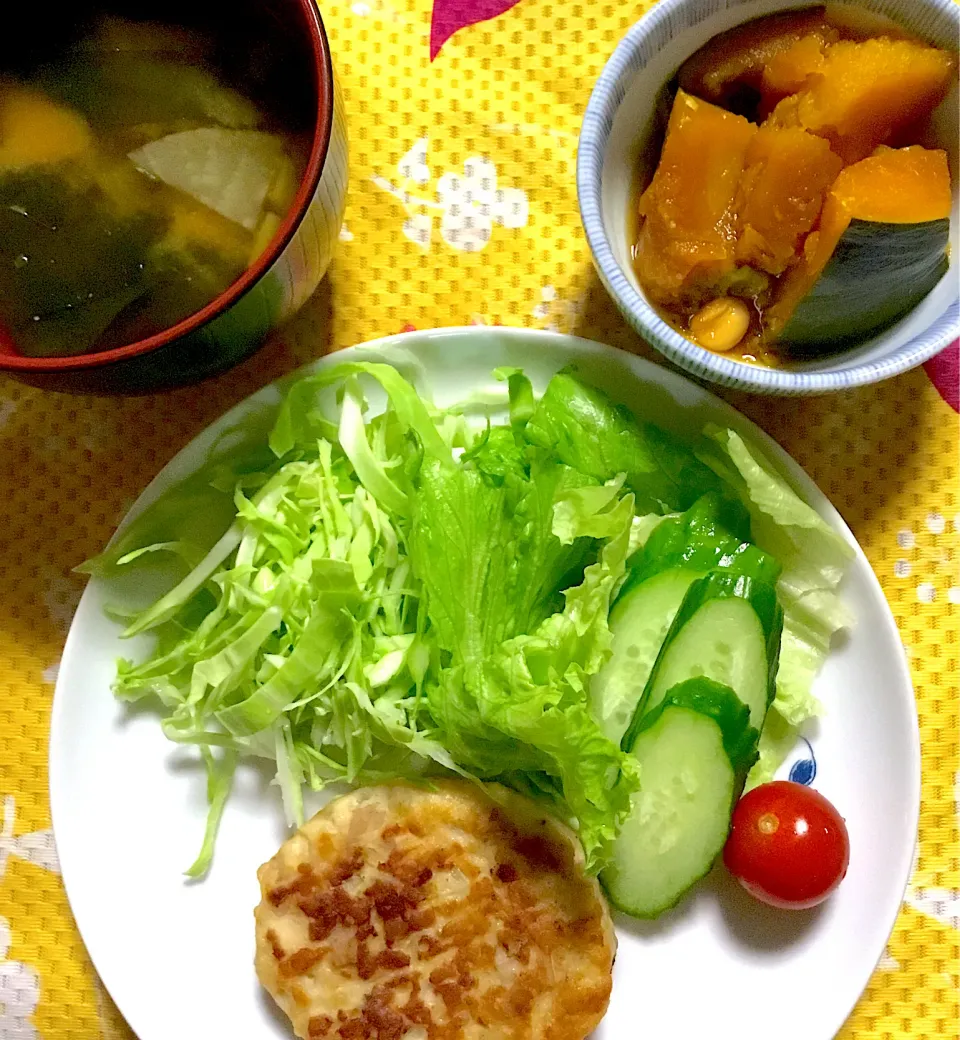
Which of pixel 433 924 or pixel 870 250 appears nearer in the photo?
pixel 870 250

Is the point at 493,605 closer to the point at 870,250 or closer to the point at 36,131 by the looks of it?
the point at 870,250

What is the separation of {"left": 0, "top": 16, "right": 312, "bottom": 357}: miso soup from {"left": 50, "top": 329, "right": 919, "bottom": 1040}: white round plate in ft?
0.97

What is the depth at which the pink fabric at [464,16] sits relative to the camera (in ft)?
5.87

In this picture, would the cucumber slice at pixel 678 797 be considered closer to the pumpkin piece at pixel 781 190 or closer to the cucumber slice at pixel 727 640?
the cucumber slice at pixel 727 640

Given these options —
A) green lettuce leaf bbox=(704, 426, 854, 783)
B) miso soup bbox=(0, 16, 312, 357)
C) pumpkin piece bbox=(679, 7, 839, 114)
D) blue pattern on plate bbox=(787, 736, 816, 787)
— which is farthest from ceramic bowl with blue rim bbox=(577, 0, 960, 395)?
blue pattern on plate bbox=(787, 736, 816, 787)

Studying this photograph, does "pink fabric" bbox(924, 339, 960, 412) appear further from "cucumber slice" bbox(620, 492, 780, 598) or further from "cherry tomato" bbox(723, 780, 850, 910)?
"cherry tomato" bbox(723, 780, 850, 910)

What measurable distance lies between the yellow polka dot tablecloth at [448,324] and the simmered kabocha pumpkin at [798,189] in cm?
23

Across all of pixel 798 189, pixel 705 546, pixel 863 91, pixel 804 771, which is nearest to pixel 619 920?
pixel 804 771

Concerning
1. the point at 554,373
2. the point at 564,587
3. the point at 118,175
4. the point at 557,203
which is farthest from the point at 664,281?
the point at 118,175

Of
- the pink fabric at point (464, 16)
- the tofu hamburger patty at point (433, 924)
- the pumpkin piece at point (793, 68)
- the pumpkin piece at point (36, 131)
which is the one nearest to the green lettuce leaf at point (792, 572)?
the tofu hamburger patty at point (433, 924)

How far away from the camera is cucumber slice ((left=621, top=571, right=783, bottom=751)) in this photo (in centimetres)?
145

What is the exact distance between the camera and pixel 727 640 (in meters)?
1.45

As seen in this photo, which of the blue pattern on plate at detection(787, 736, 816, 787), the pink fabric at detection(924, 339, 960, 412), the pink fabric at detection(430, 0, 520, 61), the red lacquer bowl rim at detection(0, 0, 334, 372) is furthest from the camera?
the pink fabric at detection(430, 0, 520, 61)

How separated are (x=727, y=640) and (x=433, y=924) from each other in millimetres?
613
